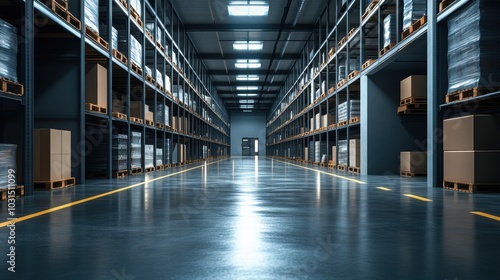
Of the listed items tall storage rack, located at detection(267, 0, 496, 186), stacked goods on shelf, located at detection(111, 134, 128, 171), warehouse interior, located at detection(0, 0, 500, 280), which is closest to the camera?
warehouse interior, located at detection(0, 0, 500, 280)

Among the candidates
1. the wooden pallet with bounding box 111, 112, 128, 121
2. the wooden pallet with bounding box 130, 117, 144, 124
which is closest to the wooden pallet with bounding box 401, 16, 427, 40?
the wooden pallet with bounding box 111, 112, 128, 121

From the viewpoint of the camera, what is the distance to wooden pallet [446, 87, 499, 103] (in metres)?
6.32

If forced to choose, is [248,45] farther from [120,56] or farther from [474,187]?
[474,187]

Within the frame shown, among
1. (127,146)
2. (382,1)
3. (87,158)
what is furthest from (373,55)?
(87,158)

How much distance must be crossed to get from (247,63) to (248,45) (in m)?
4.47

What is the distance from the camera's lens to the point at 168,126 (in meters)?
15.9

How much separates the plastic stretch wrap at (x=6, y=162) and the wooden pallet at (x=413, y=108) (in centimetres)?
774

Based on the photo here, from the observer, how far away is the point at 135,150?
11938mm

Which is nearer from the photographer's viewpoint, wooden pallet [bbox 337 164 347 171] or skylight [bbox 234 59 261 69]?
wooden pallet [bbox 337 164 347 171]

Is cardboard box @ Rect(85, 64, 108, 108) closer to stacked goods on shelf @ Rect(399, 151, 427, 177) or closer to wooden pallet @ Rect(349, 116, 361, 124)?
wooden pallet @ Rect(349, 116, 361, 124)

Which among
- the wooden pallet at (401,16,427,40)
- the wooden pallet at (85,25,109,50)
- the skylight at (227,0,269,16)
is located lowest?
the wooden pallet at (85,25,109,50)

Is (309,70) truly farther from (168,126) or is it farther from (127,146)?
(127,146)

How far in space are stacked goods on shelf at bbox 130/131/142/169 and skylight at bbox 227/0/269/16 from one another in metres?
6.89

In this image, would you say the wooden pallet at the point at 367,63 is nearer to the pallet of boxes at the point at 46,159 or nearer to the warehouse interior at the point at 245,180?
the warehouse interior at the point at 245,180
